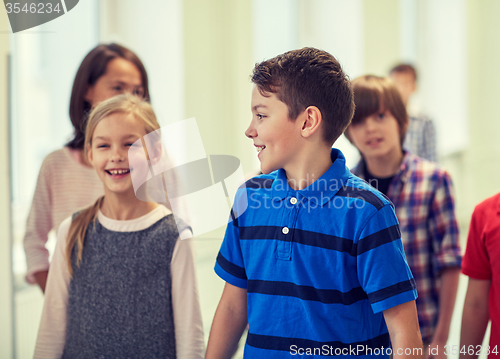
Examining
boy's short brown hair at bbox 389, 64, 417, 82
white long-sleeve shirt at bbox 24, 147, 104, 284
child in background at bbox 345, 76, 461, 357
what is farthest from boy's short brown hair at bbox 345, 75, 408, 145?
boy's short brown hair at bbox 389, 64, 417, 82

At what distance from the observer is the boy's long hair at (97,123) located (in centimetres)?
107

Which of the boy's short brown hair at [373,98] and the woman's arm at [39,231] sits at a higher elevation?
the boy's short brown hair at [373,98]

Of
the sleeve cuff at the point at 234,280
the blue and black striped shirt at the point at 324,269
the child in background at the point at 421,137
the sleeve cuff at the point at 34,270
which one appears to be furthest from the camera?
the child in background at the point at 421,137

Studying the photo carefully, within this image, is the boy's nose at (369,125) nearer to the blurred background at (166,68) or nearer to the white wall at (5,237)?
the blurred background at (166,68)

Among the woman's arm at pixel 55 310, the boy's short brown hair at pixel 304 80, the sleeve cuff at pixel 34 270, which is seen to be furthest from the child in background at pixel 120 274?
the boy's short brown hair at pixel 304 80

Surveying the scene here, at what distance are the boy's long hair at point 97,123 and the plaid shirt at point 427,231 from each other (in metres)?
0.72

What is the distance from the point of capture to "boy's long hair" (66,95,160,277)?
3.52 feet

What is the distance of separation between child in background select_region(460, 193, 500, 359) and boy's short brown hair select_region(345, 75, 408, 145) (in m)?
0.43

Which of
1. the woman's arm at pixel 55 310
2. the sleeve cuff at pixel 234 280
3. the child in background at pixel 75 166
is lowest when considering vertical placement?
the woman's arm at pixel 55 310

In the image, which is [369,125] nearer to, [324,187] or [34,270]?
[324,187]

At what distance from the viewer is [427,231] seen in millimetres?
1288

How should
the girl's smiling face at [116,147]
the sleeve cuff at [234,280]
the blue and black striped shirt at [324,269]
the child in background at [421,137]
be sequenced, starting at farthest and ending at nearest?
the child in background at [421,137], the girl's smiling face at [116,147], the sleeve cuff at [234,280], the blue and black striped shirt at [324,269]

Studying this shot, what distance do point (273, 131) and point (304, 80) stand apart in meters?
0.11

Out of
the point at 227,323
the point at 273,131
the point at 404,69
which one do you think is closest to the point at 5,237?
the point at 227,323
